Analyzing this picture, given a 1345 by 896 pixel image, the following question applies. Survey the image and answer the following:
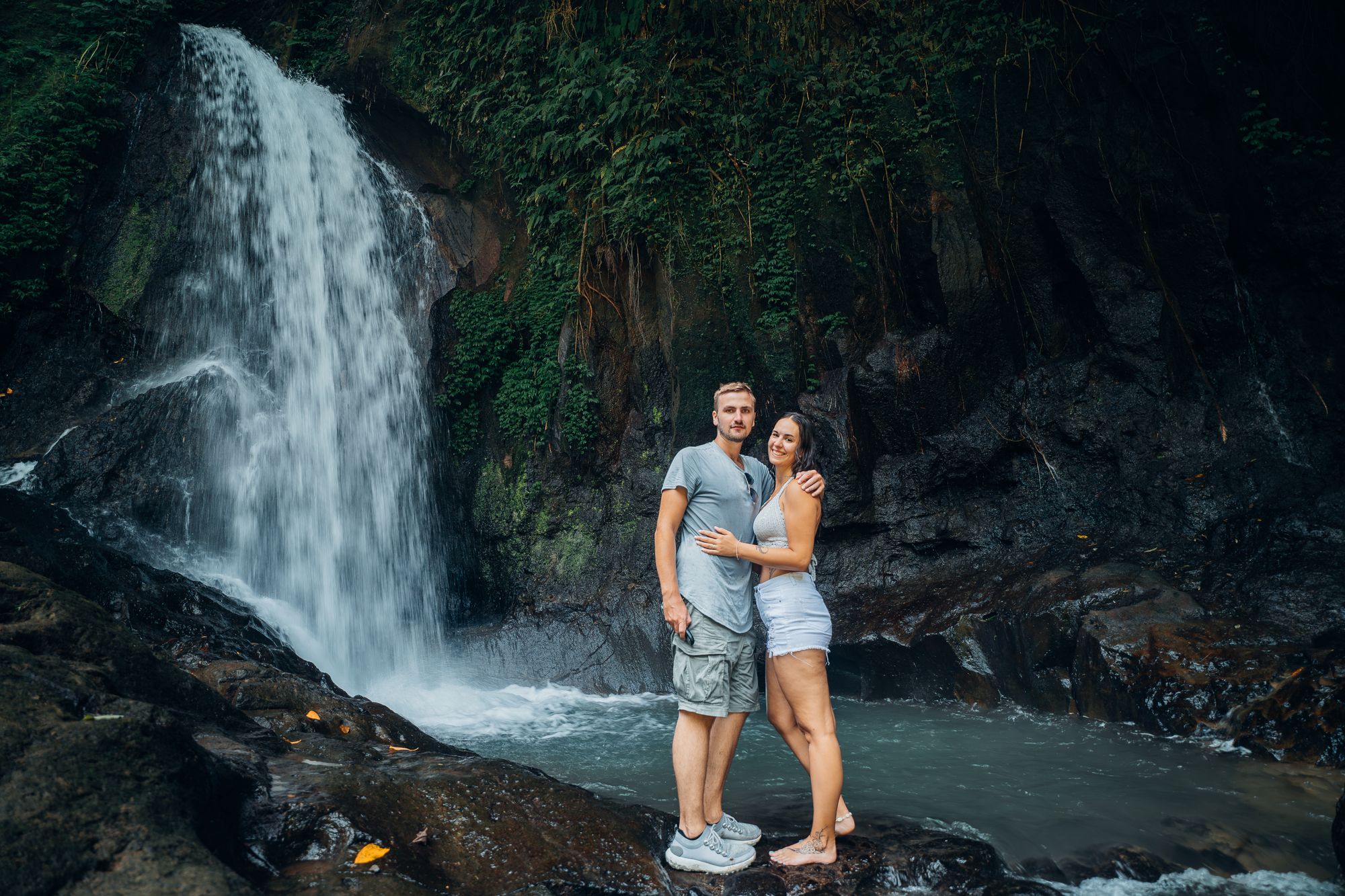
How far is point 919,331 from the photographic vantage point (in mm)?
8609

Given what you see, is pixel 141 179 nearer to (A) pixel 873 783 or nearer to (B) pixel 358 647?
(B) pixel 358 647

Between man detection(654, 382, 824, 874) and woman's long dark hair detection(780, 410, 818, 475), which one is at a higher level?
woman's long dark hair detection(780, 410, 818, 475)

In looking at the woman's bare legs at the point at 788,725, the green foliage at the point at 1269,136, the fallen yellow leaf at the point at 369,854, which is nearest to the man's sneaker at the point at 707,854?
the woman's bare legs at the point at 788,725

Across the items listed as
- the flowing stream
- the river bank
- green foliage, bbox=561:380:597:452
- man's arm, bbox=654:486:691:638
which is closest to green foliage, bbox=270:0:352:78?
the flowing stream

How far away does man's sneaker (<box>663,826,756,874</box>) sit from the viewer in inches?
132

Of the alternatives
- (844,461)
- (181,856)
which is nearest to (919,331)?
(844,461)

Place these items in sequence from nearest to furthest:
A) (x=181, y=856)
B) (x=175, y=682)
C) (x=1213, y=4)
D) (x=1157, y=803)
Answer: (x=181, y=856) < (x=175, y=682) < (x=1157, y=803) < (x=1213, y=4)

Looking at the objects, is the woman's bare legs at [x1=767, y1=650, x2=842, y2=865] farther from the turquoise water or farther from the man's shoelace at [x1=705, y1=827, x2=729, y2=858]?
the turquoise water

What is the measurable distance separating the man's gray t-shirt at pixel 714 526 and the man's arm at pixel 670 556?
0.04m

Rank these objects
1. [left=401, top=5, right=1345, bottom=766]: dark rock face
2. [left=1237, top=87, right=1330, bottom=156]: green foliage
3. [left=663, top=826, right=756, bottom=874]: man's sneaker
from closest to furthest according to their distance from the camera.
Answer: [left=663, top=826, right=756, bottom=874]: man's sneaker → [left=401, top=5, right=1345, bottom=766]: dark rock face → [left=1237, top=87, right=1330, bottom=156]: green foliage

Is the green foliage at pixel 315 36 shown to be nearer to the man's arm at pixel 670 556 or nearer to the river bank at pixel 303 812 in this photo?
the river bank at pixel 303 812

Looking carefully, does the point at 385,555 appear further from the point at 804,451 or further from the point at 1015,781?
the point at 804,451

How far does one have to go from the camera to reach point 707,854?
3.36 m

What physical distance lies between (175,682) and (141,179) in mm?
9316
